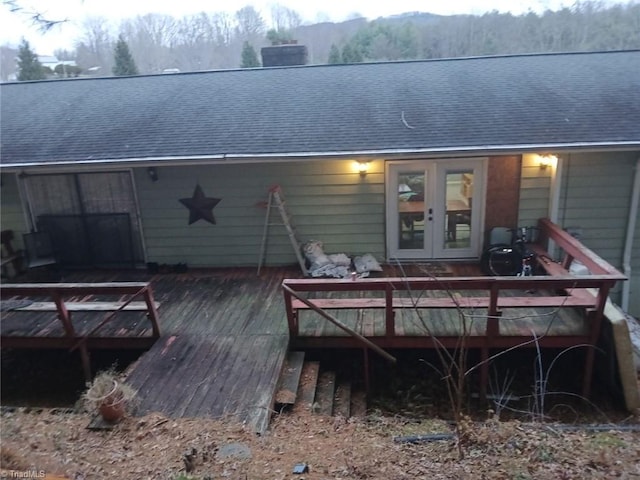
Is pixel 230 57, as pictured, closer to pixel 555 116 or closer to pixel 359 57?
pixel 359 57

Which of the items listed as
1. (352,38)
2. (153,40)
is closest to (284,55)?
(153,40)

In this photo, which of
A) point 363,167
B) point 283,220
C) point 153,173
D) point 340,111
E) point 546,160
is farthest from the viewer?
point 340,111

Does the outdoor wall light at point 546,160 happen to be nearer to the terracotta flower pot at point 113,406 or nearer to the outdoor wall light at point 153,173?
the outdoor wall light at point 153,173

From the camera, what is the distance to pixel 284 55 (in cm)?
1139

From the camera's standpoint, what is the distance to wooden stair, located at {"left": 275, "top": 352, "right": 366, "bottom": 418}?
14.1 ft

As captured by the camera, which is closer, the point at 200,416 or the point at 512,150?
the point at 200,416

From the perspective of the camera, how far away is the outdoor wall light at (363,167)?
6746 millimetres

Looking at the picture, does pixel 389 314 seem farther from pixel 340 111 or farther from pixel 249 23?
pixel 249 23

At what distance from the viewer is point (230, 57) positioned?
27.2m

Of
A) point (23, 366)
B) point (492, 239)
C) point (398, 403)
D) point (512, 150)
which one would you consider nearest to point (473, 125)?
point (512, 150)

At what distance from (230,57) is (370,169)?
23.5 meters

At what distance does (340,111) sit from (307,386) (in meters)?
4.56

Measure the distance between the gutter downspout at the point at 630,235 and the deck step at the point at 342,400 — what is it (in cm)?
455

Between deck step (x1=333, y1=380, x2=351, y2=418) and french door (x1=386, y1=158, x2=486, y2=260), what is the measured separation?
2.72 metres
